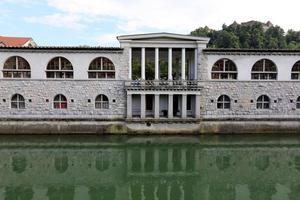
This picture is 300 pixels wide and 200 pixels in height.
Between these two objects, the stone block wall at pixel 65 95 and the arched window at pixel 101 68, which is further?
the arched window at pixel 101 68

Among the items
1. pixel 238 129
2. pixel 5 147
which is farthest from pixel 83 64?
pixel 238 129

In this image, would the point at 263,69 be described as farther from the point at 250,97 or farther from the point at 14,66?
the point at 14,66

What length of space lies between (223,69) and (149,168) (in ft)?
34.8

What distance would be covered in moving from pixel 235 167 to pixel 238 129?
703cm

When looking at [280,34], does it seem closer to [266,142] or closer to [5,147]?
[266,142]

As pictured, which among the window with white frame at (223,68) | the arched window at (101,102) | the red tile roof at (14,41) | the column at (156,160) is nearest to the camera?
the column at (156,160)

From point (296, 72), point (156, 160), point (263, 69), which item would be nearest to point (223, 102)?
point (263, 69)

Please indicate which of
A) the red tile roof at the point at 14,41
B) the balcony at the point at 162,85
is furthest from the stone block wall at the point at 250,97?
the red tile roof at the point at 14,41

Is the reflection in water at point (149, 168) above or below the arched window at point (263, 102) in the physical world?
below

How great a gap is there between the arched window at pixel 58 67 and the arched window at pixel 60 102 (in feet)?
4.68

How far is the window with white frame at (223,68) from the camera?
23812 mm

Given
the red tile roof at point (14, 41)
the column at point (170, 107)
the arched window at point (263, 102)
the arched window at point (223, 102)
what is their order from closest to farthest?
the column at point (170, 107) → the arched window at point (223, 102) → the arched window at point (263, 102) → the red tile roof at point (14, 41)

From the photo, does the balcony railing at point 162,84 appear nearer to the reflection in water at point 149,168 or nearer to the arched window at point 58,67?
the reflection in water at point 149,168

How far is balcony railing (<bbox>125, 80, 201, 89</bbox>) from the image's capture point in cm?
2306
